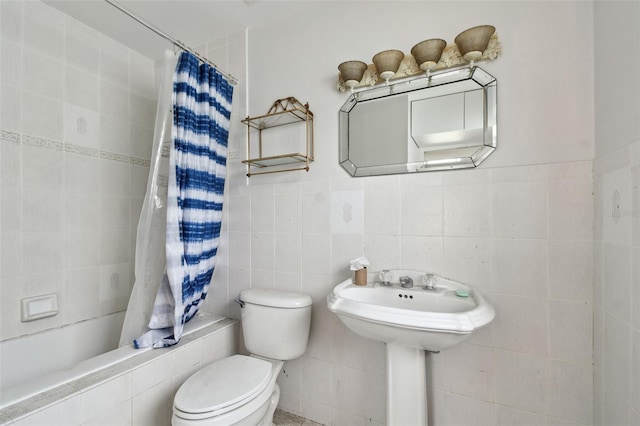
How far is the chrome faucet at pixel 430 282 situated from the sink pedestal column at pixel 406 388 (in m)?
0.27

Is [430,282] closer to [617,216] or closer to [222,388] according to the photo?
[617,216]

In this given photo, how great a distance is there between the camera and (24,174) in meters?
1.52

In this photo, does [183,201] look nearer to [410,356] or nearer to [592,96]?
[410,356]

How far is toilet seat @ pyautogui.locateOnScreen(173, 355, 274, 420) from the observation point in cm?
104

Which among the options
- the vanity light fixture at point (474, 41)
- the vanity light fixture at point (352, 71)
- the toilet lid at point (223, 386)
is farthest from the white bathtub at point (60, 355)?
the vanity light fixture at point (474, 41)

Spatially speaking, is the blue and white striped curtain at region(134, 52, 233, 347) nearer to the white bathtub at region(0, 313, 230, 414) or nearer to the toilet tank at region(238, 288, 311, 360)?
the white bathtub at region(0, 313, 230, 414)

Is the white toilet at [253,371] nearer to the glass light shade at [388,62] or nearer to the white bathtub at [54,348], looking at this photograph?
the white bathtub at [54,348]

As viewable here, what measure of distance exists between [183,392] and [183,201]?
836 mm

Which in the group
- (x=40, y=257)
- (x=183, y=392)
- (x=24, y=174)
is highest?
(x=24, y=174)

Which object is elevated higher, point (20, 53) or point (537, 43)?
point (20, 53)

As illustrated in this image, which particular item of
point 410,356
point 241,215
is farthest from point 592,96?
point 241,215

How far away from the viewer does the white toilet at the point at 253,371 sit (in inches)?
41.6

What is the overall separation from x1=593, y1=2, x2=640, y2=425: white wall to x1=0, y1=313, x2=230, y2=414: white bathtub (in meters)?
1.78

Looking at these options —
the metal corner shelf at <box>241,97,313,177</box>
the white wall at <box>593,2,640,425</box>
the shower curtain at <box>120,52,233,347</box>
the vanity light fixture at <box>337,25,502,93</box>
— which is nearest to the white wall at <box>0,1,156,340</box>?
the shower curtain at <box>120,52,233,347</box>
